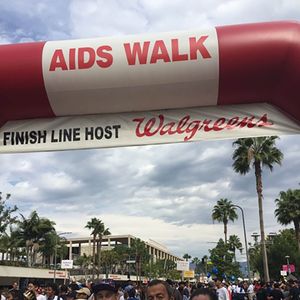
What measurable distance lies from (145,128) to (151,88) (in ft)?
1.52

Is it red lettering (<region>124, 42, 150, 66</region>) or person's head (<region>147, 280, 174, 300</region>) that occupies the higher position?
red lettering (<region>124, 42, 150, 66</region>)

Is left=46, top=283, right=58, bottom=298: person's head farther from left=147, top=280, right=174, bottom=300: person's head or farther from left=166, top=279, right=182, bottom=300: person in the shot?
left=147, top=280, right=174, bottom=300: person's head

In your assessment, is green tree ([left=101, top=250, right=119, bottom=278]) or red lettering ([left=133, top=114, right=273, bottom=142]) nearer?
red lettering ([left=133, top=114, right=273, bottom=142])

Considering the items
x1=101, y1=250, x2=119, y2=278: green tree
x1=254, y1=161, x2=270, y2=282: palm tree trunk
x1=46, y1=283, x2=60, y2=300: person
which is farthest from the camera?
x1=101, y1=250, x2=119, y2=278: green tree

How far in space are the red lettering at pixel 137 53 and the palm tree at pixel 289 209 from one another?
50.6 metres

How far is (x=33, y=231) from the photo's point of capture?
199 ft

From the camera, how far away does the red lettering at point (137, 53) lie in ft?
13.8

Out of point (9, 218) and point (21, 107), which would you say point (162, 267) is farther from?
point (21, 107)

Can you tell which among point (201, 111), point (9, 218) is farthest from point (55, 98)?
point (9, 218)

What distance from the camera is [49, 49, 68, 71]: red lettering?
4.27 meters

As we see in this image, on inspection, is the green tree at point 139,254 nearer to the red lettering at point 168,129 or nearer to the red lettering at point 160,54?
the red lettering at point 168,129

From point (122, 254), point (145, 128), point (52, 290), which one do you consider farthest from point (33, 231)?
point (145, 128)

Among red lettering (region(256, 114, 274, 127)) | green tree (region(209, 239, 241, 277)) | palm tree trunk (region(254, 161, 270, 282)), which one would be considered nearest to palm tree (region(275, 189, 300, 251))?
green tree (region(209, 239, 241, 277))

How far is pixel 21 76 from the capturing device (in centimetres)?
425
